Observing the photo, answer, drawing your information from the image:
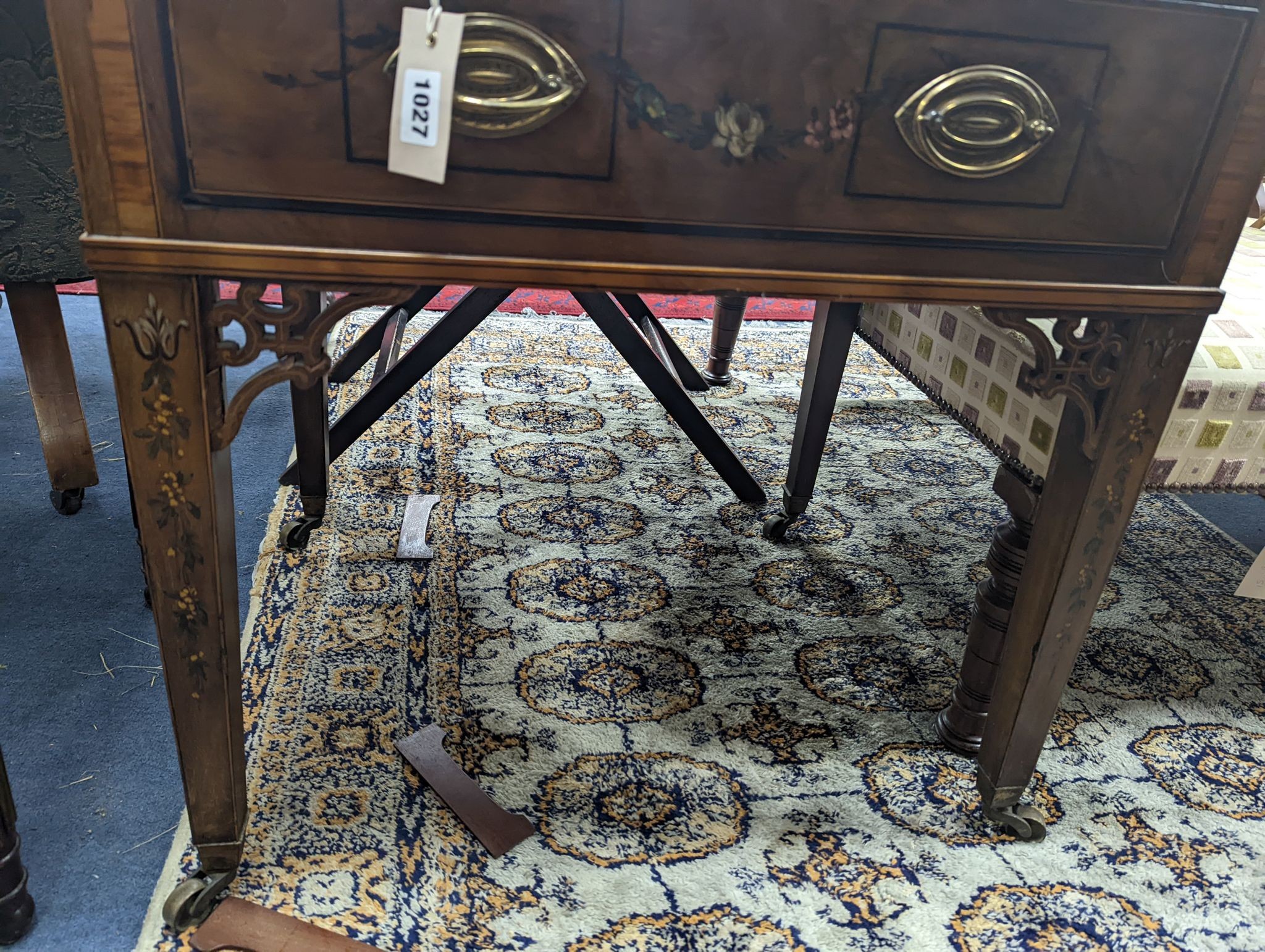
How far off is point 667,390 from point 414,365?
43cm

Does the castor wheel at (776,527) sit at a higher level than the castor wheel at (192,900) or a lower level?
lower

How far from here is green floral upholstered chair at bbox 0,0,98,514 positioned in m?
1.14

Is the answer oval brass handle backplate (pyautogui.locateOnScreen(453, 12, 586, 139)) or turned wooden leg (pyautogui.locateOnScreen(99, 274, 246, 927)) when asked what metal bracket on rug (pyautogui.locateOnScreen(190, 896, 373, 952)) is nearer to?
turned wooden leg (pyautogui.locateOnScreen(99, 274, 246, 927))

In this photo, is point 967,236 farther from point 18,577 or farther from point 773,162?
point 18,577

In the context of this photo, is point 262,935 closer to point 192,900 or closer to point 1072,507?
point 192,900

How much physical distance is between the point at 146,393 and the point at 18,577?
Result: 890 mm

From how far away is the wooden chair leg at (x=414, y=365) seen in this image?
147 cm

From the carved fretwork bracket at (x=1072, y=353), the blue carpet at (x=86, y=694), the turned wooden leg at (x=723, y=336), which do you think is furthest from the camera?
the turned wooden leg at (x=723, y=336)

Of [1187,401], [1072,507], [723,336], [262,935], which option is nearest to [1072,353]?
[1072,507]

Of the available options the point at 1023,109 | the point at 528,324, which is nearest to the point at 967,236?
the point at 1023,109

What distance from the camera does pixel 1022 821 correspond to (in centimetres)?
105

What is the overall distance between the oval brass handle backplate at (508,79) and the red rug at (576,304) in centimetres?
195

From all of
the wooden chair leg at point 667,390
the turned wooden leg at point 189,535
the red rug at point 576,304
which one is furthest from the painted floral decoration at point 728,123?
the red rug at point 576,304

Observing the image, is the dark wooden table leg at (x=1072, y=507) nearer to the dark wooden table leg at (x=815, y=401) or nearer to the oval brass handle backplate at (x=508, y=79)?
the oval brass handle backplate at (x=508, y=79)
